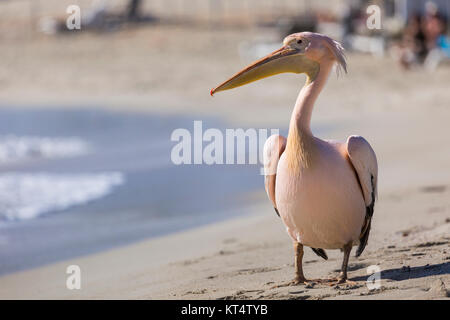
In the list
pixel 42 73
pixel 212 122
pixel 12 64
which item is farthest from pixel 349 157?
pixel 12 64

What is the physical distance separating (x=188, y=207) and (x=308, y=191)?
4.12m

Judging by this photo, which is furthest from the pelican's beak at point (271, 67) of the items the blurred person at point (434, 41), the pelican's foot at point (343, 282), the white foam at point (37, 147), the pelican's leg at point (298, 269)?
the blurred person at point (434, 41)

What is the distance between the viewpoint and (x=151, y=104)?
16328mm

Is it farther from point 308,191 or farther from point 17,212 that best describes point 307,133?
point 17,212

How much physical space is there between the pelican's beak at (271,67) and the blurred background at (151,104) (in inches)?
109

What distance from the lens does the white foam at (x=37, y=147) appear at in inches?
456

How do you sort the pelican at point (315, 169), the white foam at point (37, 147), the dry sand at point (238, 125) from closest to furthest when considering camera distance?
the pelican at point (315, 169)
the dry sand at point (238, 125)
the white foam at point (37, 147)

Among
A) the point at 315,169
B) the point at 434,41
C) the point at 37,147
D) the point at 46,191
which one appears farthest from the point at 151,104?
the point at 315,169

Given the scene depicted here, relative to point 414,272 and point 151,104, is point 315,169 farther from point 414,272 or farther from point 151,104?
point 151,104

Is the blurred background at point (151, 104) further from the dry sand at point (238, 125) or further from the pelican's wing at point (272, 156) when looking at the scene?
the pelican's wing at point (272, 156)

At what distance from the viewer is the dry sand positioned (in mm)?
4934

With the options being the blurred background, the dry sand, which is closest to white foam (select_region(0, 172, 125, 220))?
the blurred background
